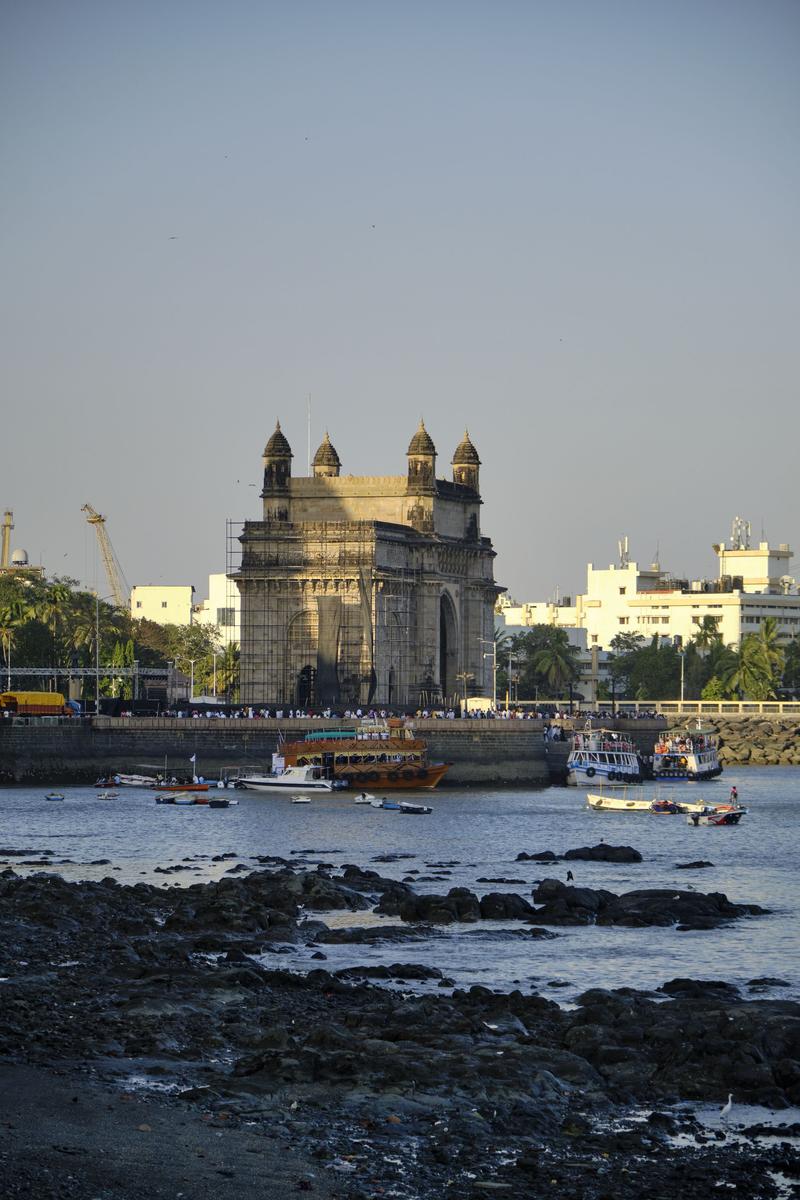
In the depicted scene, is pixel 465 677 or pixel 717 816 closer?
pixel 717 816

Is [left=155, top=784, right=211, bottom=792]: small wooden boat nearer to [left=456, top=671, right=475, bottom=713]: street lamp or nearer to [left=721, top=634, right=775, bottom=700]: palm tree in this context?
[left=456, top=671, right=475, bottom=713]: street lamp

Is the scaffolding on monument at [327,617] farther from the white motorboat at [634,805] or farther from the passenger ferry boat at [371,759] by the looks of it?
the white motorboat at [634,805]

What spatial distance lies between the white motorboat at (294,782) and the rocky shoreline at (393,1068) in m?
64.4

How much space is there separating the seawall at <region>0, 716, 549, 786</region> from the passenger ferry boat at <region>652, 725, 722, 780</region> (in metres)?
15.0

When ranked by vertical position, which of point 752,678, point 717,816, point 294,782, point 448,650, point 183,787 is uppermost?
point 448,650

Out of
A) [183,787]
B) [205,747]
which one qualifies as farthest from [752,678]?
[183,787]

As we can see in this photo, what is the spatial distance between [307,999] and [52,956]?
8.34 m

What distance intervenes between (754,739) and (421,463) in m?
37.3

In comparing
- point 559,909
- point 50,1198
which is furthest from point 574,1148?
point 559,909

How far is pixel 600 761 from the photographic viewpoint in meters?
135

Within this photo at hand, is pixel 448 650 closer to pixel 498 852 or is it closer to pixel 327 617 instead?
pixel 327 617

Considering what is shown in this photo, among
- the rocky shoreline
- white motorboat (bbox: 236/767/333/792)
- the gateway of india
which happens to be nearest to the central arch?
the gateway of india

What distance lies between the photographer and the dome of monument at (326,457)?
17450 cm

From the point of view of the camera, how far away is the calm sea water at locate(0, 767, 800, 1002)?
55188 millimetres
